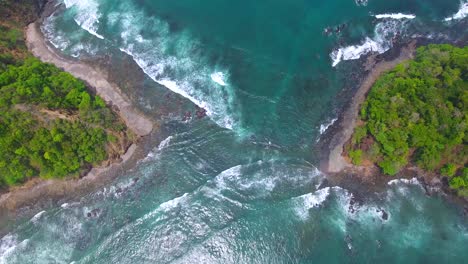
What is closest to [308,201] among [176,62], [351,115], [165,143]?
[351,115]

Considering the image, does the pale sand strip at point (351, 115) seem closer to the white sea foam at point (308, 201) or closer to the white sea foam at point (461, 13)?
the white sea foam at point (308, 201)

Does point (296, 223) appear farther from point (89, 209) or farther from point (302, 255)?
point (89, 209)

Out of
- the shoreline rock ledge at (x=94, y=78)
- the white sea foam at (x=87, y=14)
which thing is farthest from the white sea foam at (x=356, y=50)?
the white sea foam at (x=87, y=14)

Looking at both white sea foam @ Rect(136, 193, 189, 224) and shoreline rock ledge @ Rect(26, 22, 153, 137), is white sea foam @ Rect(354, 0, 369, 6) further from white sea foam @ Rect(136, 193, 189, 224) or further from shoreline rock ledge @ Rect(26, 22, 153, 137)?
white sea foam @ Rect(136, 193, 189, 224)

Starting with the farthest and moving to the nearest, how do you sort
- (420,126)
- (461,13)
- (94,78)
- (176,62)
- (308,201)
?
(461,13) < (176,62) < (94,78) < (420,126) < (308,201)

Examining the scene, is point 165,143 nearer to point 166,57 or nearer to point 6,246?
point 166,57
